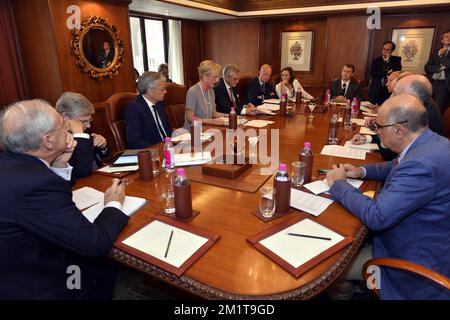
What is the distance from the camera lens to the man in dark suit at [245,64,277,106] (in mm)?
4535

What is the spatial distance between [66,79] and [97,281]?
10.6 feet

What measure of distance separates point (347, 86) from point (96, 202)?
4399mm

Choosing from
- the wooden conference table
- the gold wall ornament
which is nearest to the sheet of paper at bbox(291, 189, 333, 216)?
the wooden conference table

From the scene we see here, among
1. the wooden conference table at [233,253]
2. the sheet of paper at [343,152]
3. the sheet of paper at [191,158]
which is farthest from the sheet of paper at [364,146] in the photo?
the sheet of paper at [191,158]

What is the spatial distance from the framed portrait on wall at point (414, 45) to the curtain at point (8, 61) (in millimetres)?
6453

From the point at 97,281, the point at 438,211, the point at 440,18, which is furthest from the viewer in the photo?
the point at 440,18

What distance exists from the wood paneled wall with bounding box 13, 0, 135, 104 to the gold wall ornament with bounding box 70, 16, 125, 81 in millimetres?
78

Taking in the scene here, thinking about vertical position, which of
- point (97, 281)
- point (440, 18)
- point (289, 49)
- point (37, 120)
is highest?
point (440, 18)

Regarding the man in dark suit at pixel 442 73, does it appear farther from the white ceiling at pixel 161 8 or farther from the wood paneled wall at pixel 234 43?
the white ceiling at pixel 161 8

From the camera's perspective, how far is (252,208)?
133cm

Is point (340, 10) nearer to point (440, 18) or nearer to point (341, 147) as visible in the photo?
point (440, 18)

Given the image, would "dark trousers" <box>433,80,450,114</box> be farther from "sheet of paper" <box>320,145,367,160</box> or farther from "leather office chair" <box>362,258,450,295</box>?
"leather office chair" <box>362,258,450,295</box>

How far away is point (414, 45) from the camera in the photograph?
5.90 metres

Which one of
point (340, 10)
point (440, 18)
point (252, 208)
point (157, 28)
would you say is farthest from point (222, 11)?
point (252, 208)
